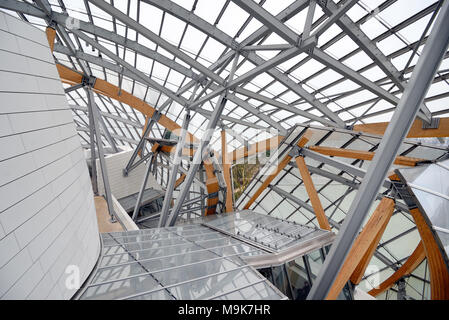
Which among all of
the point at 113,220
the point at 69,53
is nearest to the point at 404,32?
the point at 113,220

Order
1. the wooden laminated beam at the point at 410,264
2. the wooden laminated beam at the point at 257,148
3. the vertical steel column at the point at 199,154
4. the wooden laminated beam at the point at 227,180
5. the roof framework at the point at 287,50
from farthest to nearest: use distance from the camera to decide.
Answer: the wooden laminated beam at the point at 257,148, the wooden laminated beam at the point at 227,180, the vertical steel column at the point at 199,154, the wooden laminated beam at the point at 410,264, the roof framework at the point at 287,50

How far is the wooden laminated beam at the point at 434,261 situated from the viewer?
275 inches

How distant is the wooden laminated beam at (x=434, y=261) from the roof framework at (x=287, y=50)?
297cm

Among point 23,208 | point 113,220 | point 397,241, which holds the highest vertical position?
point 23,208

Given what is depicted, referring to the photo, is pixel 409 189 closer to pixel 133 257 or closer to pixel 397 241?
pixel 133 257

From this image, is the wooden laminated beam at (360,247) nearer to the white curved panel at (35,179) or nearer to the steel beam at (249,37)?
the white curved panel at (35,179)

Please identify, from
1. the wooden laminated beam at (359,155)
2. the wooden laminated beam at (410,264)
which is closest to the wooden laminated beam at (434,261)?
the wooden laminated beam at (359,155)

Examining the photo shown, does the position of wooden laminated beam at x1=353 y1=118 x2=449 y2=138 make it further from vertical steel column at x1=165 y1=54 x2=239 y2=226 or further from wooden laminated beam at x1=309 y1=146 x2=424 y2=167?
vertical steel column at x1=165 y1=54 x2=239 y2=226

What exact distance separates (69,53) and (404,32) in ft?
66.2

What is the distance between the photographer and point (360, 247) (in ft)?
20.8

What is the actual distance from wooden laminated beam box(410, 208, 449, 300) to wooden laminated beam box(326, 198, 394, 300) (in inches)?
31.9

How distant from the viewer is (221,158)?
2289cm

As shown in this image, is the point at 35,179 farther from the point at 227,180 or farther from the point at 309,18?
the point at 227,180

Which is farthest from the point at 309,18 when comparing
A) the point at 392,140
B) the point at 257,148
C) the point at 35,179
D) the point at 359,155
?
the point at 257,148
